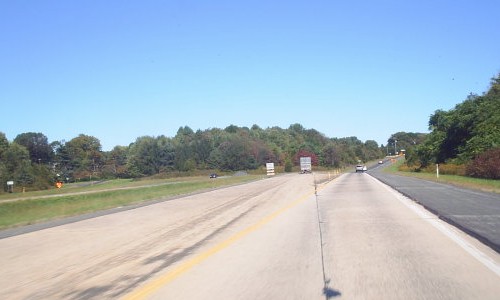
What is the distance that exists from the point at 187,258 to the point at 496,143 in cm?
5426

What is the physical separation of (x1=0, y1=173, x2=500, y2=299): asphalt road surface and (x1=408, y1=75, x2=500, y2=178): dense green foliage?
35.9 m

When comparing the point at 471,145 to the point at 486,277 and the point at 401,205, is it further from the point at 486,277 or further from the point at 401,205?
the point at 486,277

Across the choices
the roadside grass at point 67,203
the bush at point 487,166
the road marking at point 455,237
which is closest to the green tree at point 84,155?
the roadside grass at point 67,203

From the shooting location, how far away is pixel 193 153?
166 m

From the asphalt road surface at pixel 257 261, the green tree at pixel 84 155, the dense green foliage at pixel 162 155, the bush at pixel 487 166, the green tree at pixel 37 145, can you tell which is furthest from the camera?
the green tree at pixel 84 155

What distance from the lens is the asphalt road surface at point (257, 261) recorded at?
8047mm

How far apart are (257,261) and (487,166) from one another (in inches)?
1666

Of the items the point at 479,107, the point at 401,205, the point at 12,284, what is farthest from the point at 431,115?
the point at 12,284

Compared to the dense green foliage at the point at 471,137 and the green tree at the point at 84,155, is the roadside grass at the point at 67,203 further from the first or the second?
the green tree at the point at 84,155

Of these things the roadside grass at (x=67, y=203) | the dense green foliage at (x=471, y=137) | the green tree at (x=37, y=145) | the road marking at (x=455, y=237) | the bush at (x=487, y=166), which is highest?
the green tree at (x=37, y=145)

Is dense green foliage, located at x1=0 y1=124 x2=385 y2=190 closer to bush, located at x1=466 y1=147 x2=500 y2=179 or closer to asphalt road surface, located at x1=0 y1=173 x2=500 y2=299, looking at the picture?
bush, located at x1=466 y1=147 x2=500 y2=179

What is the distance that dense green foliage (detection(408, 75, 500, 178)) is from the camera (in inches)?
2291

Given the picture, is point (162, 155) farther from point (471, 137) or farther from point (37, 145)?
point (471, 137)

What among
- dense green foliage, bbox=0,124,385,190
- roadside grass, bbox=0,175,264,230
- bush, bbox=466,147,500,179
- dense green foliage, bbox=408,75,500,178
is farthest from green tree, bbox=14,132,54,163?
bush, bbox=466,147,500,179
